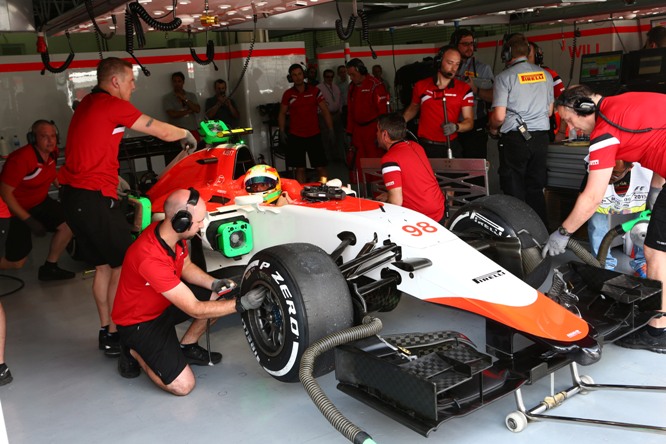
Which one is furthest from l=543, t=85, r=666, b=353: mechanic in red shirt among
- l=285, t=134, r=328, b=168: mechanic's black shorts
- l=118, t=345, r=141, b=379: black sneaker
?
l=285, t=134, r=328, b=168: mechanic's black shorts

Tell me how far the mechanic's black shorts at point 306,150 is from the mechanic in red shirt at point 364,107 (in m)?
0.87

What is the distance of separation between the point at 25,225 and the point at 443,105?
4.27 meters

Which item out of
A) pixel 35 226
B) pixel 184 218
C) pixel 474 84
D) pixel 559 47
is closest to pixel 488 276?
pixel 184 218

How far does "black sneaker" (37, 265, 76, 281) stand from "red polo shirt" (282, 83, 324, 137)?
13.5 feet

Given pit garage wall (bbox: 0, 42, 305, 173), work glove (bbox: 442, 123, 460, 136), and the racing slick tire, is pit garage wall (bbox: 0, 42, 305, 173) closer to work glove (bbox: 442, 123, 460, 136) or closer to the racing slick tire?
work glove (bbox: 442, 123, 460, 136)

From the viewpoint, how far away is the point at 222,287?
4.00 m

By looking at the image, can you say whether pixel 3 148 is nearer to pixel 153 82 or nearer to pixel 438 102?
pixel 153 82

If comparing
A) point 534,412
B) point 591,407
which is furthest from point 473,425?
point 591,407

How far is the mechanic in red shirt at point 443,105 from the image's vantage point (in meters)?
6.66

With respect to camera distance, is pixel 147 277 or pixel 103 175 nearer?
pixel 147 277

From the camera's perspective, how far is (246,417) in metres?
3.69

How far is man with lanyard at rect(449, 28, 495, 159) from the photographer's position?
24.9 ft

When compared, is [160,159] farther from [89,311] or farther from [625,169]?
[625,169]

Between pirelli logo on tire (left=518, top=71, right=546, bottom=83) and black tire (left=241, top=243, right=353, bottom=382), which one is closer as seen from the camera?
black tire (left=241, top=243, right=353, bottom=382)
